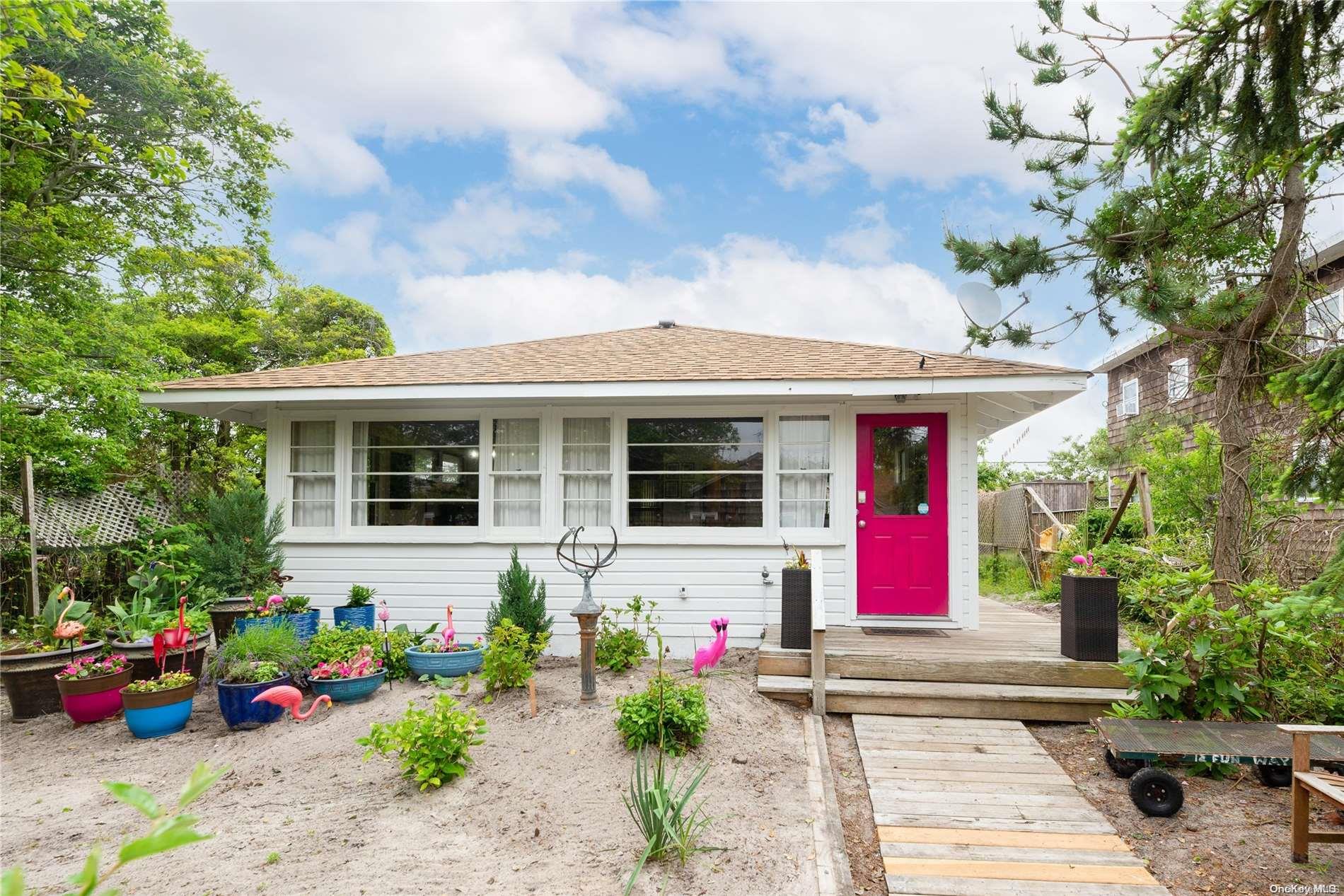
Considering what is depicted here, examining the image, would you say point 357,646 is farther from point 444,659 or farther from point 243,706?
point 243,706

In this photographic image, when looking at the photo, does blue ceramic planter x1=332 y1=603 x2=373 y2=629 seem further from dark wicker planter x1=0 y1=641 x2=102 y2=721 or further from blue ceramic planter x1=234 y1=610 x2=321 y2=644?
dark wicker planter x1=0 y1=641 x2=102 y2=721

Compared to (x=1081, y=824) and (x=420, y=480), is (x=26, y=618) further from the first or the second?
(x=1081, y=824)

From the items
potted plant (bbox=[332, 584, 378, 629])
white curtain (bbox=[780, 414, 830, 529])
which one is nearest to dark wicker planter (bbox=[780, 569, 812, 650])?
white curtain (bbox=[780, 414, 830, 529])

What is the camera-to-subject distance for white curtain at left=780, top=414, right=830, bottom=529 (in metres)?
6.84

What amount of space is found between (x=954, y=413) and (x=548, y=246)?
918 centimetres

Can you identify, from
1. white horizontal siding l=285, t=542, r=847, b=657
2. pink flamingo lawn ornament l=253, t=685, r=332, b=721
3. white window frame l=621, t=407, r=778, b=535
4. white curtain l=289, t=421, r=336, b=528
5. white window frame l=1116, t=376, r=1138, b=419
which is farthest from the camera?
white window frame l=1116, t=376, r=1138, b=419

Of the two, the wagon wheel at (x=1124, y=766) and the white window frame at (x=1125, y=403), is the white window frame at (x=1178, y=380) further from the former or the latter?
the wagon wheel at (x=1124, y=766)

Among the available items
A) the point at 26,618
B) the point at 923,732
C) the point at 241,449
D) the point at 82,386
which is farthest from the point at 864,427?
the point at 241,449

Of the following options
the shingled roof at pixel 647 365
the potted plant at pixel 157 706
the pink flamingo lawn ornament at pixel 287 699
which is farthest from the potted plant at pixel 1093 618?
the potted plant at pixel 157 706

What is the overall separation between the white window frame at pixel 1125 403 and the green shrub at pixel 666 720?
45.9 feet

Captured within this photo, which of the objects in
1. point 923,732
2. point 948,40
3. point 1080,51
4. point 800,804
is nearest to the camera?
point 800,804

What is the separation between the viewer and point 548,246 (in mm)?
13609

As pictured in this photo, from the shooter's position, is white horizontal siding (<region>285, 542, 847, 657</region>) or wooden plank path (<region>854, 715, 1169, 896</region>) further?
white horizontal siding (<region>285, 542, 847, 657</region>)

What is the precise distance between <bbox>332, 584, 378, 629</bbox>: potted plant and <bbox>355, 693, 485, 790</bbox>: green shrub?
9.77 ft
